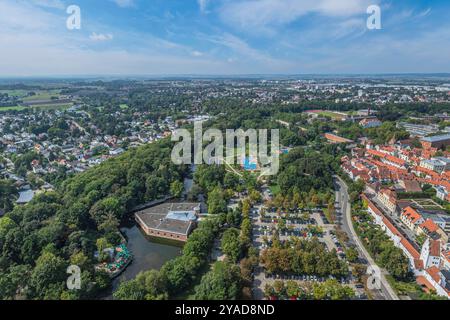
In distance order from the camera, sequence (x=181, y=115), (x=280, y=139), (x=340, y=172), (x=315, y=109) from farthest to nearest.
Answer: (x=315, y=109) → (x=181, y=115) → (x=280, y=139) → (x=340, y=172)

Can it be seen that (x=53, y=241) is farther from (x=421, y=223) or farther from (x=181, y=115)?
(x=181, y=115)

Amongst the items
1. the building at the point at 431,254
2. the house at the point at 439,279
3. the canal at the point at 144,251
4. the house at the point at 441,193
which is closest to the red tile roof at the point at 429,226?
the building at the point at 431,254

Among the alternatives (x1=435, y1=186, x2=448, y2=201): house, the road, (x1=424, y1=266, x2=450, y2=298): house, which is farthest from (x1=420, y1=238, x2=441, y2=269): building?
(x1=435, y1=186, x2=448, y2=201): house

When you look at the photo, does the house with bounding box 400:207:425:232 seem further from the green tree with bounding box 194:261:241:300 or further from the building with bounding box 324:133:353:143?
the building with bounding box 324:133:353:143

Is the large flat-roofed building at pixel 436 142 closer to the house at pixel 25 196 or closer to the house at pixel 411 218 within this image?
the house at pixel 411 218

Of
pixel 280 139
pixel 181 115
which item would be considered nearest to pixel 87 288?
pixel 280 139

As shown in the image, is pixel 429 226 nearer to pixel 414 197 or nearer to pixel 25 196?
pixel 414 197
